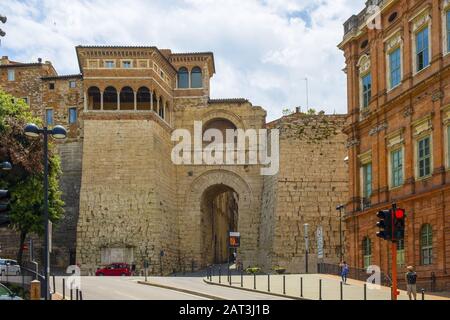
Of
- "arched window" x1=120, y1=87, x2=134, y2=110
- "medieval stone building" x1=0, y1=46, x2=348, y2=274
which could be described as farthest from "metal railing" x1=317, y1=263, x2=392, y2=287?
"arched window" x1=120, y1=87, x2=134, y2=110

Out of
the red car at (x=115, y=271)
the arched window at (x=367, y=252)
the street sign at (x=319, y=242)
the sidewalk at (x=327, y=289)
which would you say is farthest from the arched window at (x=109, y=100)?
the arched window at (x=367, y=252)

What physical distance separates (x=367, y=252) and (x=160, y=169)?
26681 millimetres

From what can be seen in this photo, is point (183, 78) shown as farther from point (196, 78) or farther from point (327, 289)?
point (327, 289)

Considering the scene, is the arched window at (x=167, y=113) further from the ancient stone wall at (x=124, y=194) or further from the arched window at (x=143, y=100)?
the ancient stone wall at (x=124, y=194)

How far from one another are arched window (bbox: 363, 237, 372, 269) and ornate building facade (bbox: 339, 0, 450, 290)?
0.05 m

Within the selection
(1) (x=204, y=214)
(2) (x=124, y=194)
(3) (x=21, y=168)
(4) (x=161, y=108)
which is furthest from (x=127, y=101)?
(3) (x=21, y=168)

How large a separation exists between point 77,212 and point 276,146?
17.6 m

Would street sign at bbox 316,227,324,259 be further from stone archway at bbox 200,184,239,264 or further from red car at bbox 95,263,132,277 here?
stone archway at bbox 200,184,239,264

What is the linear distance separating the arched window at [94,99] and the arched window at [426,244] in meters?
36.3

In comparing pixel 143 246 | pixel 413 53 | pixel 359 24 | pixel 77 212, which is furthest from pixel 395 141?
pixel 77 212

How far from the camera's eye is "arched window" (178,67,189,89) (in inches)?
2826

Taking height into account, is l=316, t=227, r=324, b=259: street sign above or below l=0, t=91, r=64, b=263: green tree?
A: below

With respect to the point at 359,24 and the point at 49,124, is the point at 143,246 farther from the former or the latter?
the point at 359,24

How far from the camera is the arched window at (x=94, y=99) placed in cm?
6675
